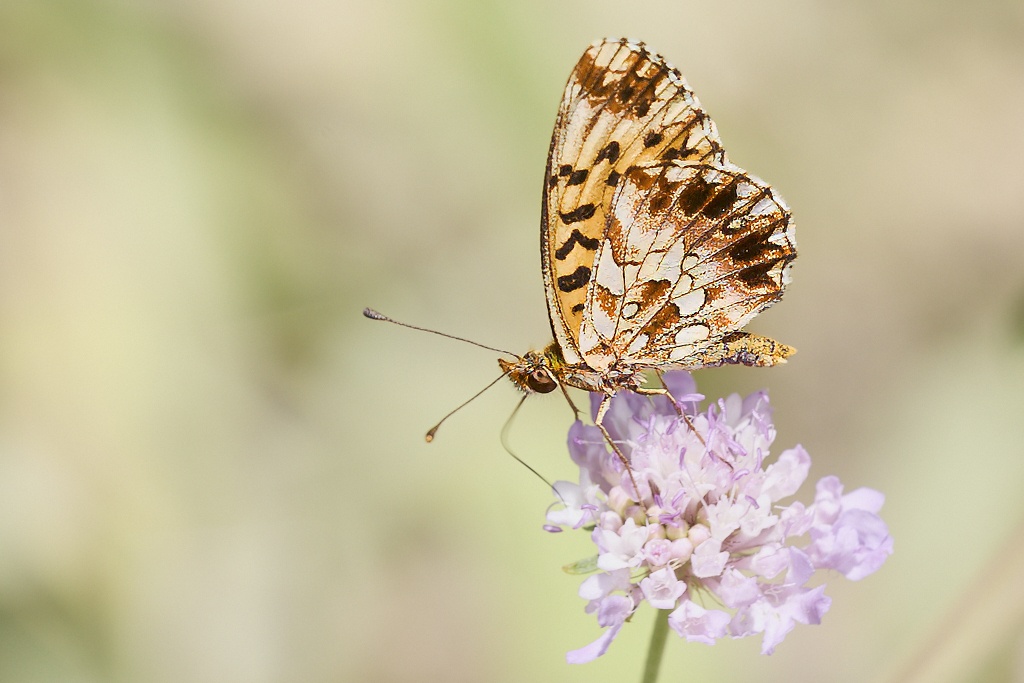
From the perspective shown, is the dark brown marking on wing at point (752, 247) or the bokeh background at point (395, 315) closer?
the dark brown marking on wing at point (752, 247)

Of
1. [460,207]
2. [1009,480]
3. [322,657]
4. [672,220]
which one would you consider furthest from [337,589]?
[1009,480]

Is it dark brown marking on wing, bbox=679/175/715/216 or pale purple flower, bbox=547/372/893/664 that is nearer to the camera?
pale purple flower, bbox=547/372/893/664

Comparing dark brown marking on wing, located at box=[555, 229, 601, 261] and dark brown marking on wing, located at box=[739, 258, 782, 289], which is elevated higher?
dark brown marking on wing, located at box=[739, 258, 782, 289]

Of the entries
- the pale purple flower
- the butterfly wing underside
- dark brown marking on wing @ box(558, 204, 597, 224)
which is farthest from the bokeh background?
dark brown marking on wing @ box(558, 204, 597, 224)

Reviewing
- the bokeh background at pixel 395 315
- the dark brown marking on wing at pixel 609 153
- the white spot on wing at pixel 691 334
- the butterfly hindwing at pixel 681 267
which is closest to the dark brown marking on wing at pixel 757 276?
the butterfly hindwing at pixel 681 267

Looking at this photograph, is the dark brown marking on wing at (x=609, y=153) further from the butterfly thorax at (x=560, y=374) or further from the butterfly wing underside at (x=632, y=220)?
the butterfly thorax at (x=560, y=374)

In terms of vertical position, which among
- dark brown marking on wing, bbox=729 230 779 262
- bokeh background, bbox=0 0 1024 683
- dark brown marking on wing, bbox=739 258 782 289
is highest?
dark brown marking on wing, bbox=729 230 779 262

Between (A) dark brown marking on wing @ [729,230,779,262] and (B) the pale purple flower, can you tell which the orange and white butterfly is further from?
(B) the pale purple flower
